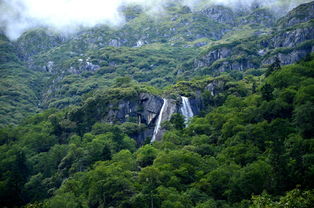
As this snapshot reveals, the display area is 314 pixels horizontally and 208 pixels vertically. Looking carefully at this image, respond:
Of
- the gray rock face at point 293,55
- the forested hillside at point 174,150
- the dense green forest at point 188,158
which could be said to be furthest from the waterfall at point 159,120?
the gray rock face at point 293,55

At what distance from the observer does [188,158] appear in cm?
8844

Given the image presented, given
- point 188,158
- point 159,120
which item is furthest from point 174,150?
point 159,120

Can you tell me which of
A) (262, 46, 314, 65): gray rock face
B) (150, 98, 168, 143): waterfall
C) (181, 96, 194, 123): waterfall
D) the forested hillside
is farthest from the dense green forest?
(262, 46, 314, 65): gray rock face

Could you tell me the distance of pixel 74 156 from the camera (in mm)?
111438

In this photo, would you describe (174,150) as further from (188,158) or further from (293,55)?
(293,55)

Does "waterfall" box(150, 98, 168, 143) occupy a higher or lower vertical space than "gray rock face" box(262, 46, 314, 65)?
lower

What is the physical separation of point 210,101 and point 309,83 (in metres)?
47.1

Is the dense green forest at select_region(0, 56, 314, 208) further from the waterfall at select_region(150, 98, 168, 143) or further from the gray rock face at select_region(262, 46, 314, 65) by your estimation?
the gray rock face at select_region(262, 46, 314, 65)

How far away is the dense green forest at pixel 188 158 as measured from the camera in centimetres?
7119

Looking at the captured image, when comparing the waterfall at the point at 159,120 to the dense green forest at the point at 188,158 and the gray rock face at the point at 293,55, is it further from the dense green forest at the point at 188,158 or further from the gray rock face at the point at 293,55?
the gray rock face at the point at 293,55

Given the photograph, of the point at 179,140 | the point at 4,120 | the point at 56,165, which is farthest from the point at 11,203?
the point at 4,120

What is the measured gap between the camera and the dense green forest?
71188mm

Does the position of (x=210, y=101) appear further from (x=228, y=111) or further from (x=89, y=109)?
(x=89, y=109)

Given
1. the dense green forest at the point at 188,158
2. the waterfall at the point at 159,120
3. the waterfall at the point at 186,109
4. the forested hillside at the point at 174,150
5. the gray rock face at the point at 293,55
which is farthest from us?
the gray rock face at the point at 293,55
